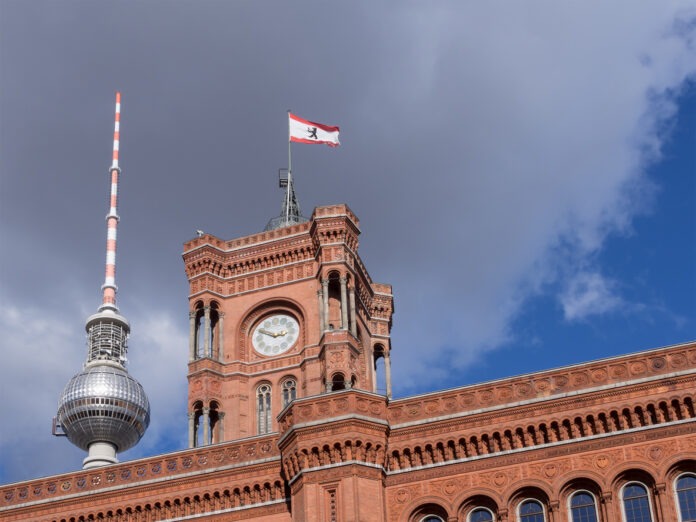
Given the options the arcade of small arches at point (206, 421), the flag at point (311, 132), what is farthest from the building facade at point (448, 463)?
the flag at point (311, 132)

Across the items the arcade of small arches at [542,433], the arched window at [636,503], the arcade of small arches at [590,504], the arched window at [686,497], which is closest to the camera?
the arched window at [686,497]

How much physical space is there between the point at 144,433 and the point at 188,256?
1126 cm

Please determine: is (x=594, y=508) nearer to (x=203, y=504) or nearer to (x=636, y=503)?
(x=636, y=503)

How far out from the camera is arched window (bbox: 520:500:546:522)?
4097 centimetres

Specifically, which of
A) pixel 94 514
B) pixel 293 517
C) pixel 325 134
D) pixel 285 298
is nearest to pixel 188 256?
pixel 285 298

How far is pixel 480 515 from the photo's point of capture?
137 ft

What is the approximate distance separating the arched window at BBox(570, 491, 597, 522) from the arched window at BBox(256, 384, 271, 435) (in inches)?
1044

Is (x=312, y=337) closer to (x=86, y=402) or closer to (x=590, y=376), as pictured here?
(x=86, y=402)

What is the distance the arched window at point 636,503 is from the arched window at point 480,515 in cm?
496

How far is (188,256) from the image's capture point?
2734 inches

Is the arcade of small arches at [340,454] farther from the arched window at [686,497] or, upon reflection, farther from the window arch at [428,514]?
the arched window at [686,497]

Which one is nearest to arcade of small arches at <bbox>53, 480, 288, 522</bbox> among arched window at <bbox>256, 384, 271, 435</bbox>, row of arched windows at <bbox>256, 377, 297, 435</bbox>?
arched window at <bbox>256, 384, 271, 435</bbox>

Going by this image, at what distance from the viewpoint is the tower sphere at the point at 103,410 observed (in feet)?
217

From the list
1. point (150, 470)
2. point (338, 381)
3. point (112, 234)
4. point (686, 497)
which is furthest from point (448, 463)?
point (112, 234)
